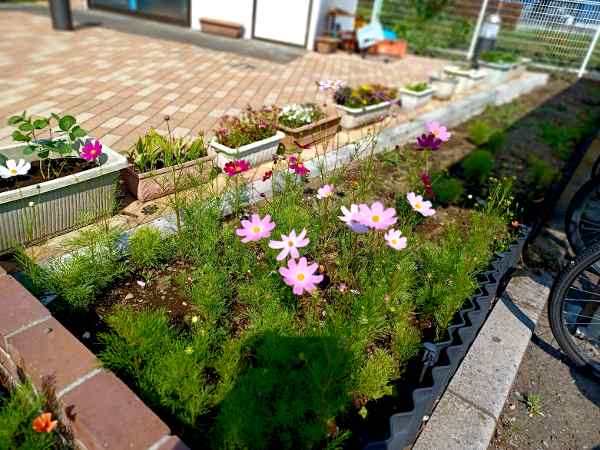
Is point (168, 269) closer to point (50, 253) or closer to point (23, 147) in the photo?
point (50, 253)

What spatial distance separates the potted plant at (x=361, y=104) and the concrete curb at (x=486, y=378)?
288 centimetres

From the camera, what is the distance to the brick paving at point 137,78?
479 centimetres

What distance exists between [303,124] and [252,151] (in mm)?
854

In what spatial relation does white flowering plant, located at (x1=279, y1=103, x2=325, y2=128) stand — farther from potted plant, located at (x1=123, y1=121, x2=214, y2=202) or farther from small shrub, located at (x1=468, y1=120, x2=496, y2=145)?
small shrub, located at (x1=468, y1=120, x2=496, y2=145)

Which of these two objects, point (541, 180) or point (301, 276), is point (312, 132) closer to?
point (541, 180)

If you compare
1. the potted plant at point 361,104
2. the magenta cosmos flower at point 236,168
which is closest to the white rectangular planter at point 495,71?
the potted plant at point 361,104

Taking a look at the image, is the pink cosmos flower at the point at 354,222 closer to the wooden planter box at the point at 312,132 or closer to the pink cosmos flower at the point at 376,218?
the pink cosmos flower at the point at 376,218

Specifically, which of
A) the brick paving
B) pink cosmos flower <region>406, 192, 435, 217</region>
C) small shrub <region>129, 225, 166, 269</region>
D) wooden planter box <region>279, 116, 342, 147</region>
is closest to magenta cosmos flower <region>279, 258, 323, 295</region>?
pink cosmos flower <region>406, 192, 435, 217</region>

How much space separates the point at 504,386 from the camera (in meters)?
2.36

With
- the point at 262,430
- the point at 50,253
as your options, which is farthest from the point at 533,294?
the point at 50,253

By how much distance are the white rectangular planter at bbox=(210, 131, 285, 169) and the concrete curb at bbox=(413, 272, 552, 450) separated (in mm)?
2255

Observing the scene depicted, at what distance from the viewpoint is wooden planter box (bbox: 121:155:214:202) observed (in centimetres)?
316

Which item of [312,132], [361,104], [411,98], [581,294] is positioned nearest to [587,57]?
[411,98]

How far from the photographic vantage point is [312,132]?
4566mm
